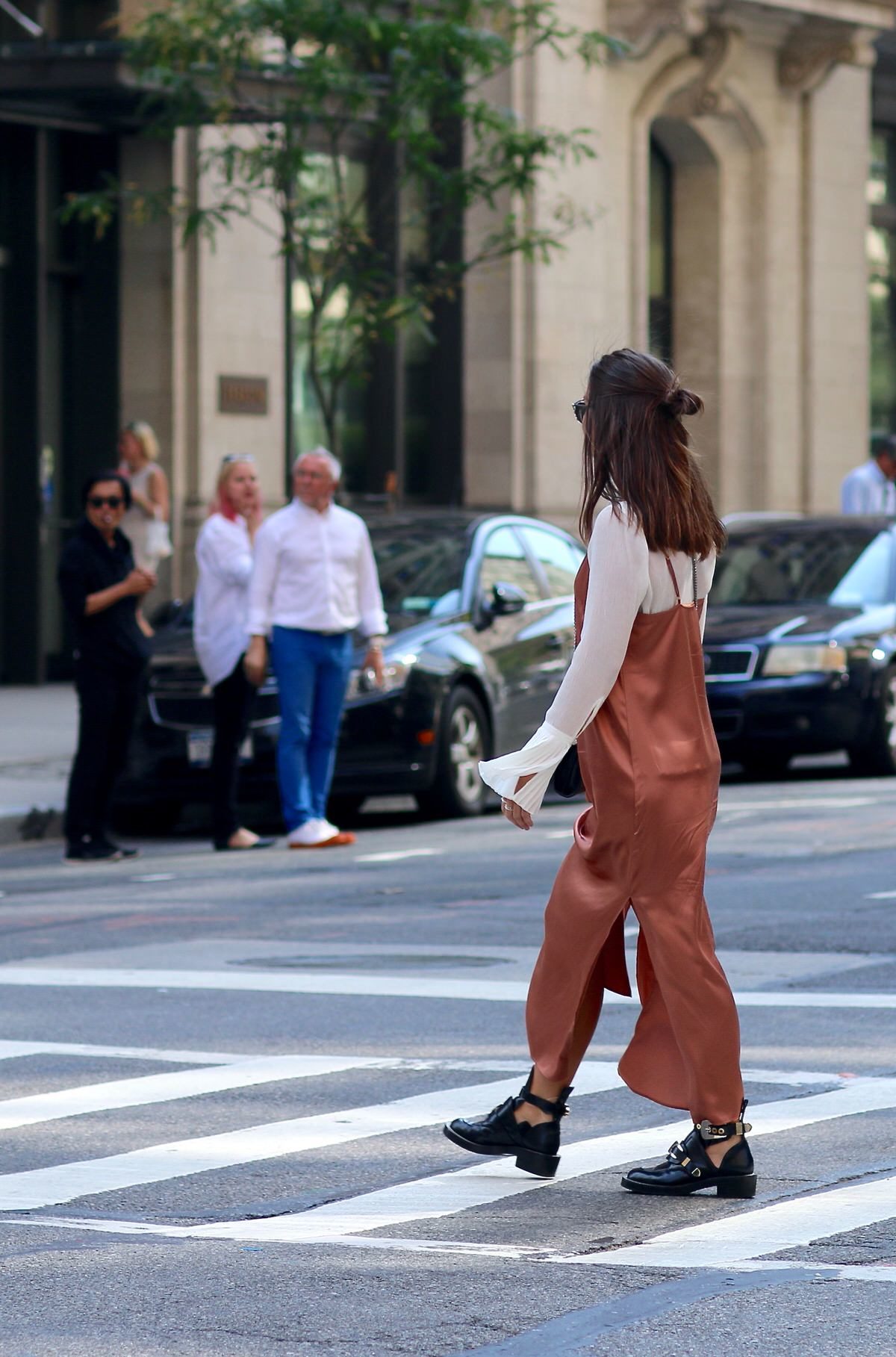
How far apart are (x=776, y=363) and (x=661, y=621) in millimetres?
25302

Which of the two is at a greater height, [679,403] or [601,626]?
[679,403]

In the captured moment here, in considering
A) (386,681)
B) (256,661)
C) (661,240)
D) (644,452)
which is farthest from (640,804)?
(661,240)

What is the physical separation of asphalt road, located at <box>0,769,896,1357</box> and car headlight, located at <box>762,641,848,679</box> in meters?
4.85

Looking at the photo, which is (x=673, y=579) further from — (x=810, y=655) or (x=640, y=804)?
(x=810, y=655)

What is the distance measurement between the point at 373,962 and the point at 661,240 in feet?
73.2

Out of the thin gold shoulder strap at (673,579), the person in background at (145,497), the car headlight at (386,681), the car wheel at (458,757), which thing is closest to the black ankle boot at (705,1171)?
the thin gold shoulder strap at (673,579)

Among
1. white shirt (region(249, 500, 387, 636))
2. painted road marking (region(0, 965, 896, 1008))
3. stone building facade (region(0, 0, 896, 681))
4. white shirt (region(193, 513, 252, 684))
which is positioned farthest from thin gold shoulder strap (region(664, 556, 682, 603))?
stone building facade (region(0, 0, 896, 681))

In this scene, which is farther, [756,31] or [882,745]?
[756,31]

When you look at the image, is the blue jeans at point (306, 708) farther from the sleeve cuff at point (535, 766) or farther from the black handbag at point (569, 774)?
the sleeve cuff at point (535, 766)

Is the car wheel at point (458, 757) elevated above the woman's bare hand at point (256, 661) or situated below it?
below

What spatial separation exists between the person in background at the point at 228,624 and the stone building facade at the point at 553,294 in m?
7.53

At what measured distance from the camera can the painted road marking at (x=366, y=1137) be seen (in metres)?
5.46

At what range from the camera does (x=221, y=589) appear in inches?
529

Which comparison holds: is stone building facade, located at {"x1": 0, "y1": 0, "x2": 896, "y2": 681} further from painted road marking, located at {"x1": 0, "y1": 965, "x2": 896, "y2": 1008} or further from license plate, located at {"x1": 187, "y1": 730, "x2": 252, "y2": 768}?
painted road marking, located at {"x1": 0, "y1": 965, "x2": 896, "y2": 1008}
